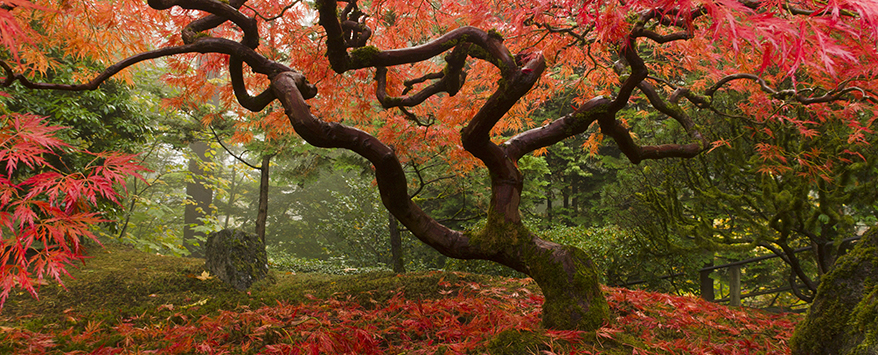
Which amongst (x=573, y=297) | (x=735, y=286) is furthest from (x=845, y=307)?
(x=735, y=286)

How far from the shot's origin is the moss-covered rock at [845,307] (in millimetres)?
1703

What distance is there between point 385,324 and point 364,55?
1.89m

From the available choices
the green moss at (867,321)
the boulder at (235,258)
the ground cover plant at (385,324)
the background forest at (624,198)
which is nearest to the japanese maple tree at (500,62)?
the ground cover plant at (385,324)

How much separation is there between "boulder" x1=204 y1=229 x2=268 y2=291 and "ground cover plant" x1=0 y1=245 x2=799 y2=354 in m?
0.80

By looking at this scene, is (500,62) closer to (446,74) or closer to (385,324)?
(446,74)

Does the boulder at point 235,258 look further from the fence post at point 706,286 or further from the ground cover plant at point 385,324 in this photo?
the fence post at point 706,286

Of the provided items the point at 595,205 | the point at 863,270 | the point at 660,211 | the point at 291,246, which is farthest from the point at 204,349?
the point at 291,246

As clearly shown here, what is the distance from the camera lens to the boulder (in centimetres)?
538

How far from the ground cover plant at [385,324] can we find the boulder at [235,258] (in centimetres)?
80

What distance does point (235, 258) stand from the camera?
5.45m

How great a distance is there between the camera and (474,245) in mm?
2742

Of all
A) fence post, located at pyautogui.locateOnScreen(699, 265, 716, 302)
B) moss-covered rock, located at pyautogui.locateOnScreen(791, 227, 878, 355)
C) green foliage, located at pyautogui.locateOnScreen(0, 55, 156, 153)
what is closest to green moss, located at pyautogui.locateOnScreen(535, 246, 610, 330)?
moss-covered rock, located at pyautogui.locateOnScreen(791, 227, 878, 355)

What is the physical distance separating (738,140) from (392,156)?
167 inches

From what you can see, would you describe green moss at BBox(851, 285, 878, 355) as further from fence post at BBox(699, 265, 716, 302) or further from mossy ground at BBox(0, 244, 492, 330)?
fence post at BBox(699, 265, 716, 302)
